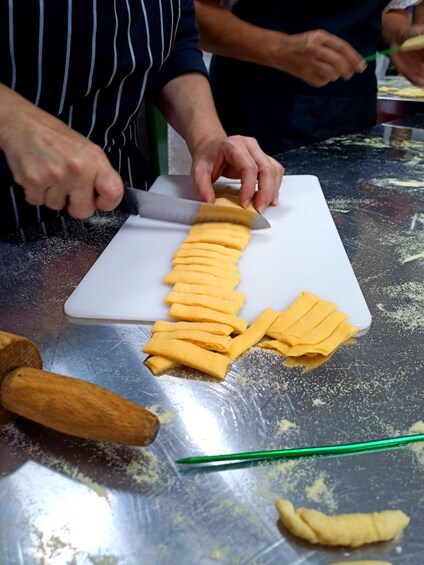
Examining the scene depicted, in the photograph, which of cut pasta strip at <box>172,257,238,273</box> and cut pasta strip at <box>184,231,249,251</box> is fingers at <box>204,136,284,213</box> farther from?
cut pasta strip at <box>172,257,238,273</box>

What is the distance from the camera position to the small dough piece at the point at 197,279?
3.86 feet

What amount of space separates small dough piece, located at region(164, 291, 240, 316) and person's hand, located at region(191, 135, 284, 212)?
1.60 ft

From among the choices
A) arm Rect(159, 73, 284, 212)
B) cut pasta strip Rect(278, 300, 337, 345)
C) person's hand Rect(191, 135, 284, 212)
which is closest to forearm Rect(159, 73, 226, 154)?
arm Rect(159, 73, 284, 212)

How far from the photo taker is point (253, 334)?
3.38ft

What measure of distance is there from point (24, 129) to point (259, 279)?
564 mm

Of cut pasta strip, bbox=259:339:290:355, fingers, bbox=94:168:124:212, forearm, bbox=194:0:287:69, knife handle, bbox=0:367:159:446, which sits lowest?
cut pasta strip, bbox=259:339:290:355

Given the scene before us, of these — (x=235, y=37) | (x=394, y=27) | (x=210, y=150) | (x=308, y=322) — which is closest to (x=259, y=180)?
(x=210, y=150)

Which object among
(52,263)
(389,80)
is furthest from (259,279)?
(389,80)

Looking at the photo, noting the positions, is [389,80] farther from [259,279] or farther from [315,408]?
[315,408]

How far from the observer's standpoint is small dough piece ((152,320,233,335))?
3.36 ft

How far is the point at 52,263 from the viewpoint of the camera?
1.33m

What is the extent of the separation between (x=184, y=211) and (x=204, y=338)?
550 mm

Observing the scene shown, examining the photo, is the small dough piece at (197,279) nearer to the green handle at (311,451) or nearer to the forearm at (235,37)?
the green handle at (311,451)

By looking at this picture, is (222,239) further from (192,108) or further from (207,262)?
(192,108)
